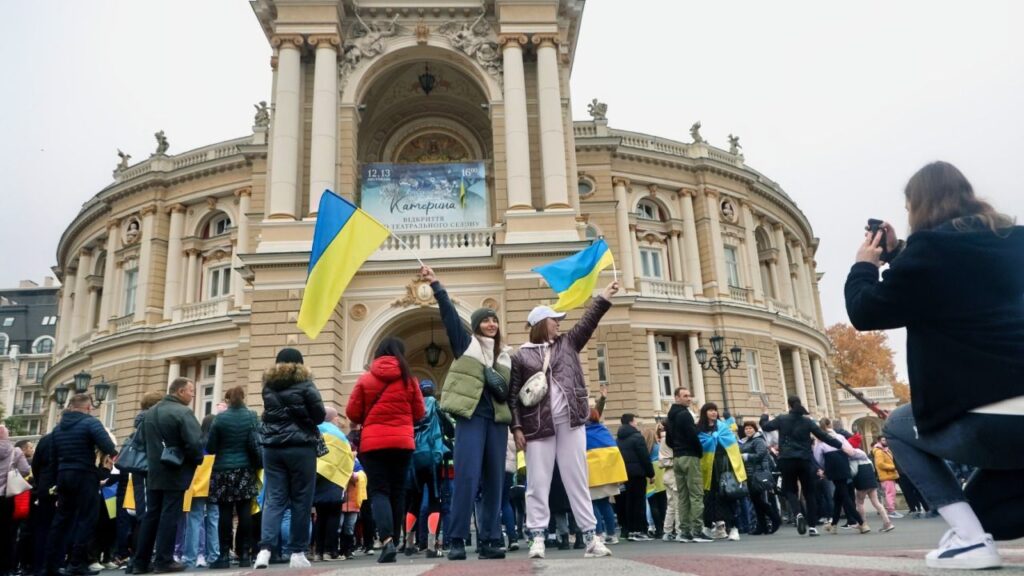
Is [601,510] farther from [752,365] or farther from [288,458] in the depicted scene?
[752,365]

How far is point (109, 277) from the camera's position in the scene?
32250 mm

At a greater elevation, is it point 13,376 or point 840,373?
point 13,376

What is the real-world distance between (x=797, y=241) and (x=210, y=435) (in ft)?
123

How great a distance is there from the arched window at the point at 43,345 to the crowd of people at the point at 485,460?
69.7m

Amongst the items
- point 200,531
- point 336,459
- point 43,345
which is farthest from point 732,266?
point 43,345

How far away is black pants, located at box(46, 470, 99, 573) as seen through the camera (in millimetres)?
6879

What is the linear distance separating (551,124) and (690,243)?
1367 centimetres

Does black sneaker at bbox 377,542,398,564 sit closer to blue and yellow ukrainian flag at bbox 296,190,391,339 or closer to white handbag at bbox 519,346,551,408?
white handbag at bbox 519,346,551,408

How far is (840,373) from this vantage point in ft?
186

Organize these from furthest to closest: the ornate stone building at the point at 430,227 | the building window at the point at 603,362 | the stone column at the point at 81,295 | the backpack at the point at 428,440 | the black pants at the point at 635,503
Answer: the stone column at the point at 81,295
the building window at the point at 603,362
the ornate stone building at the point at 430,227
the black pants at the point at 635,503
the backpack at the point at 428,440

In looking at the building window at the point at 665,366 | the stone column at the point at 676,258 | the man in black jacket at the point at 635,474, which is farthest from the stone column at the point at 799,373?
the man in black jacket at the point at 635,474

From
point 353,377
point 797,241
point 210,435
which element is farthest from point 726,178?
point 210,435

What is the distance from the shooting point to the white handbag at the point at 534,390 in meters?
5.93

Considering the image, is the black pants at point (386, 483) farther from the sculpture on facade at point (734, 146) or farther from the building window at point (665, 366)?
the sculpture on facade at point (734, 146)
